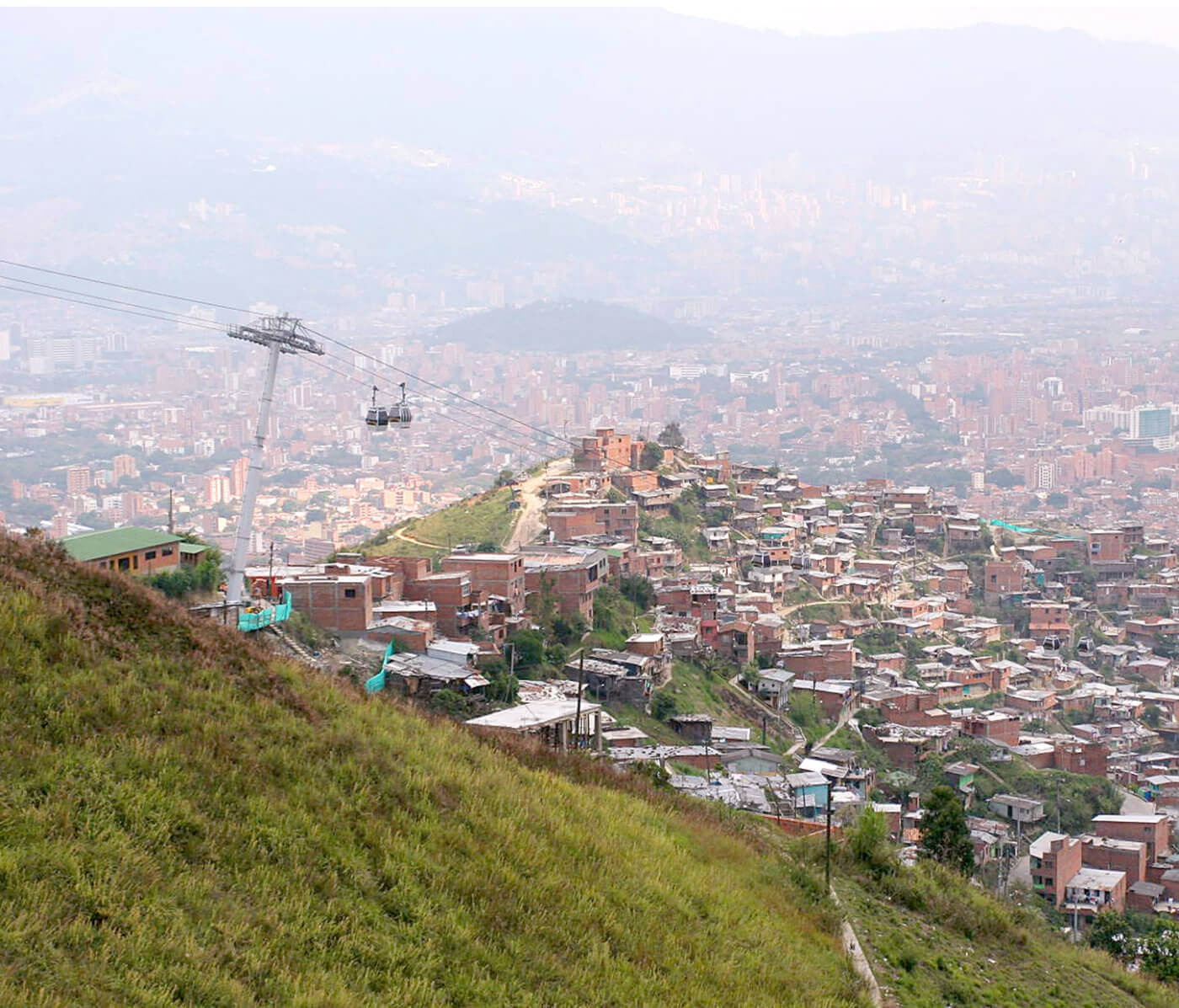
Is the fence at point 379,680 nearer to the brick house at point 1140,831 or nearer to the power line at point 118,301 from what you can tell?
the brick house at point 1140,831

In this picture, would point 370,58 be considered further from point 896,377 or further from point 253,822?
point 253,822

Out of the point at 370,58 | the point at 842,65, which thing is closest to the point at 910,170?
the point at 842,65

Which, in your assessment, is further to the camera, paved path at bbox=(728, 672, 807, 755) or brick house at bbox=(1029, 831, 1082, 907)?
paved path at bbox=(728, 672, 807, 755)

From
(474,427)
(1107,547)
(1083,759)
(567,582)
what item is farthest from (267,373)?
(474,427)

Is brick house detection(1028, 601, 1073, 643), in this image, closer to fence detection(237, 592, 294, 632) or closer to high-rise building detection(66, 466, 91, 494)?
fence detection(237, 592, 294, 632)

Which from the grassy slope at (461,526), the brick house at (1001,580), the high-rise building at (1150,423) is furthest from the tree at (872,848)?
the high-rise building at (1150,423)

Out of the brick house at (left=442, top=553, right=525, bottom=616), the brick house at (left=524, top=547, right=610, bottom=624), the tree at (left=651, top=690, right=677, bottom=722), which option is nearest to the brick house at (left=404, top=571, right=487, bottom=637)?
the brick house at (left=442, top=553, right=525, bottom=616)

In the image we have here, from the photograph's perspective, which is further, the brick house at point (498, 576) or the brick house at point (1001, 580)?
the brick house at point (1001, 580)
